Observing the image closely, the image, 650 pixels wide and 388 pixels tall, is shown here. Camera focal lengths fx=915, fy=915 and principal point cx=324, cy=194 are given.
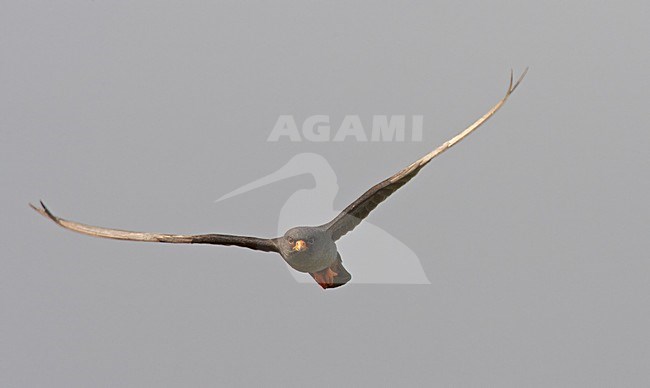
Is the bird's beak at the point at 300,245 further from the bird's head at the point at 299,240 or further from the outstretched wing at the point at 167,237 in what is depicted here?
the outstretched wing at the point at 167,237

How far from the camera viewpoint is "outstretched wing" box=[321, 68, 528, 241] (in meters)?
7.65

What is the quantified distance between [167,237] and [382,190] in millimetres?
1935

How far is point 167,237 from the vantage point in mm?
8055

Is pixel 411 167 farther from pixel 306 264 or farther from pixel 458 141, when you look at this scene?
pixel 306 264

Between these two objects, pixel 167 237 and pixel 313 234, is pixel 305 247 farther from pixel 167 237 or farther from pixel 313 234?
pixel 167 237

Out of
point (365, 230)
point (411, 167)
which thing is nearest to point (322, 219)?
point (365, 230)

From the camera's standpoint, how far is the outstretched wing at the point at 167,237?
315 inches

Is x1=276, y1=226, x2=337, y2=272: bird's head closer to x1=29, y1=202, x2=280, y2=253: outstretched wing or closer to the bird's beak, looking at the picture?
the bird's beak

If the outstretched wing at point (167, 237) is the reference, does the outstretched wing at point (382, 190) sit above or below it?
above

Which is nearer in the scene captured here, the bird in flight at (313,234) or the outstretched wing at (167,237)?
the bird in flight at (313,234)

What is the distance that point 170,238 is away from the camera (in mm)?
8047

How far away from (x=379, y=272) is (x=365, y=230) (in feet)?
1.59

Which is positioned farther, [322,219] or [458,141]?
[322,219]

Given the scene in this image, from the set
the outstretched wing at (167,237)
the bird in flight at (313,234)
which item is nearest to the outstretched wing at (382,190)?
the bird in flight at (313,234)
